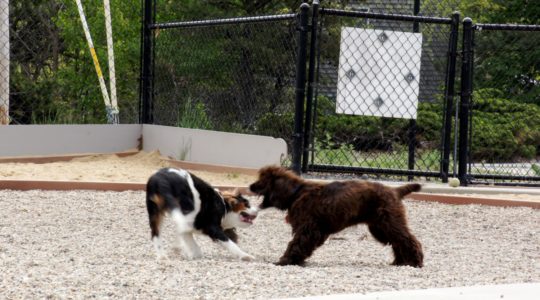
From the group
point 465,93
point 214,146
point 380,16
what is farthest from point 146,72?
point 465,93

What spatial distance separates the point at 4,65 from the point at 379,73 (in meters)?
5.07

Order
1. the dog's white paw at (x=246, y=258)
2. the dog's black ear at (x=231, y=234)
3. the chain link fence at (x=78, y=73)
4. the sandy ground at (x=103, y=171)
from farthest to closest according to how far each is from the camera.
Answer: the chain link fence at (x=78, y=73), the sandy ground at (x=103, y=171), the dog's black ear at (x=231, y=234), the dog's white paw at (x=246, y=258)

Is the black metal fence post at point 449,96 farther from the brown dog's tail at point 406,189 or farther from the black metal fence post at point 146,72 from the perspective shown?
the black metal fence post at point 146,72

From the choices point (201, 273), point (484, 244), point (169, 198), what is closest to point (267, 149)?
point (484, 244)

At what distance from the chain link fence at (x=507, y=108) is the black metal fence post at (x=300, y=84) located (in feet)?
12.4

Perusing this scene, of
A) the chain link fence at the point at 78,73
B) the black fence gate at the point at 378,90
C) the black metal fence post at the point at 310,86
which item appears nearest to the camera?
the black metal fence post at the point at 310,86

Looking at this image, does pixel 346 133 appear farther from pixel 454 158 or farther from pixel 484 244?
pixel 484 244

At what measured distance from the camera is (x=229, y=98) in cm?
1246

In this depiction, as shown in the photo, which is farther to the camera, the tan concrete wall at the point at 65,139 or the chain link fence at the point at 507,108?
the chain link fence at the point at 507,108

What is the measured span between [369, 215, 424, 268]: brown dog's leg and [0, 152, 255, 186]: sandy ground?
3.91m

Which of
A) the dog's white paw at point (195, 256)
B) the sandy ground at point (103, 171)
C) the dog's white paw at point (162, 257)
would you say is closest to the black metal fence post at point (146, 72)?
the sandy ground at point (103, 171)

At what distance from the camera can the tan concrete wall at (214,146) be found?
1127 cm

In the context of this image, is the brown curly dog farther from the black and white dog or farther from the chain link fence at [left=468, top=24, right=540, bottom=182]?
the chain link fence at [left=468, top=24, right=540, bottom=182]

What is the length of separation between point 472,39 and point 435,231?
3.22 m
